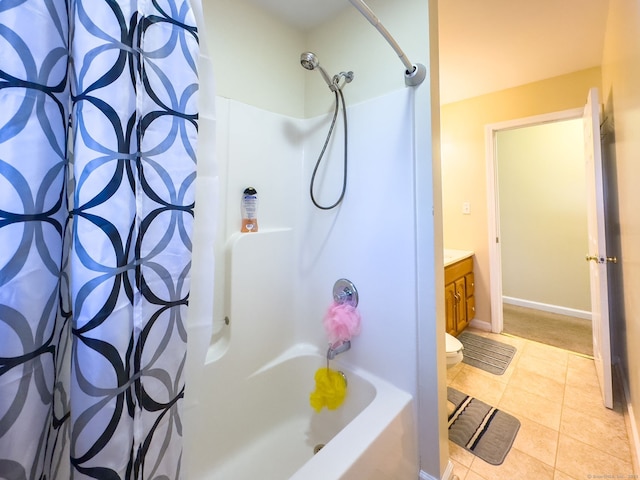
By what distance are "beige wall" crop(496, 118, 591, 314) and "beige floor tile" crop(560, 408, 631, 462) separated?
1.99 metres

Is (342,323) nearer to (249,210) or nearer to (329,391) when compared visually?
(329,391)

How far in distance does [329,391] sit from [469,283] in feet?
6.48

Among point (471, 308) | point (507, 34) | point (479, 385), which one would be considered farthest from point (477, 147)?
point (479, 385)

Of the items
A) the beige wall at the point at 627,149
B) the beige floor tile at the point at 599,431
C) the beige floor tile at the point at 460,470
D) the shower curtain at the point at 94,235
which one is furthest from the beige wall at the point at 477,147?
the shower curtain at the point at 94,235

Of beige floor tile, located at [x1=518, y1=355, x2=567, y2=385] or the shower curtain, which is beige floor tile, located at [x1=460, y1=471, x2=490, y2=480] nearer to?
beige floor tile, located at [x1=518, y1=355, x2=567, y2=385]

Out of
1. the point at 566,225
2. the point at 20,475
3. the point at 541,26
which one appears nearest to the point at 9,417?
the point at 20,475

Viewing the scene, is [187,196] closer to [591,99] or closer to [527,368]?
[591,99]

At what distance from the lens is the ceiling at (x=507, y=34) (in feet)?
4.88

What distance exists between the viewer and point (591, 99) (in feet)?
5.55

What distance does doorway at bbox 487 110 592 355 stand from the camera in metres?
2.91

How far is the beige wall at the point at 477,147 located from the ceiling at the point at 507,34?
13 centimetres

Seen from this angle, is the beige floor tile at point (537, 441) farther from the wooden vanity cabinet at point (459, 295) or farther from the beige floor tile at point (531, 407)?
the wooden vanity cabinet at point (459, 295)

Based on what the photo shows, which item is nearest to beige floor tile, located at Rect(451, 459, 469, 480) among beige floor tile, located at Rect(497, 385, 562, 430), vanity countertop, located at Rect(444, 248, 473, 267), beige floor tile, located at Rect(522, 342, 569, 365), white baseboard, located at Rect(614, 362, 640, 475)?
beige floor tile, located at Rect(497, 385, 562, 430)

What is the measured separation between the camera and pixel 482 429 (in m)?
1.51
